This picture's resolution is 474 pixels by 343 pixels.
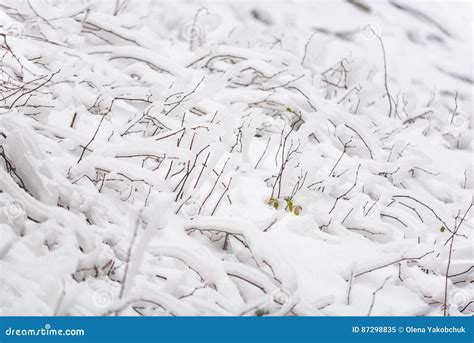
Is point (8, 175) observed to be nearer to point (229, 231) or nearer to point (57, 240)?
point (57, 240)

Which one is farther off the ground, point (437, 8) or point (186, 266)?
point (437, 8)

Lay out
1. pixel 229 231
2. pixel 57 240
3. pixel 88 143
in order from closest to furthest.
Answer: pixel 57 240, pixel 229 231, pixel 88 143

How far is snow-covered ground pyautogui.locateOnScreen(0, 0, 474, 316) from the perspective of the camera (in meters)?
1.10

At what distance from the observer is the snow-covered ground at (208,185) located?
1098 mm

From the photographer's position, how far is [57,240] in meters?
1.12

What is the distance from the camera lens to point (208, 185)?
4.97 ft

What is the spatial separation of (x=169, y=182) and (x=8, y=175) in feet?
1.25

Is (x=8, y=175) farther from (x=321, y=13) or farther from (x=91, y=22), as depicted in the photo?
(x=321, y=13)

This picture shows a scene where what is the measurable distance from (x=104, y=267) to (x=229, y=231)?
28 cm
